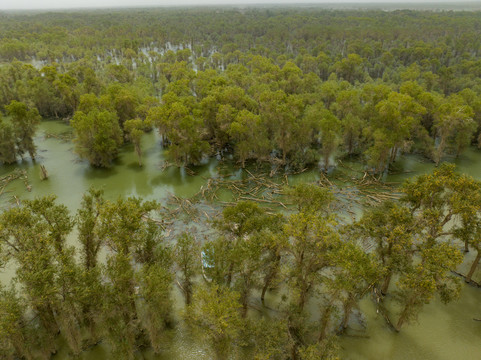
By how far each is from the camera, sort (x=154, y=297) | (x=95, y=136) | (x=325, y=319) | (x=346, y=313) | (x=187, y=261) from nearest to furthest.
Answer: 1. (x=154, y=297)
2. (x=325, y=319)
3. (x=346, y=313)
4. (x=187, y=261)
5. (x=95, y=136)

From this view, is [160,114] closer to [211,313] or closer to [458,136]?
[211,313]

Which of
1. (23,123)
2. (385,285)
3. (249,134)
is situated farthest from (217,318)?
(23,123)

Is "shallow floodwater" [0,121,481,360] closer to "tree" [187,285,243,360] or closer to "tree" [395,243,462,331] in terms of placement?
"tree" [395,243,462,331]

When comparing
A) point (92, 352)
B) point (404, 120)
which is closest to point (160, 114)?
point (92, 352)

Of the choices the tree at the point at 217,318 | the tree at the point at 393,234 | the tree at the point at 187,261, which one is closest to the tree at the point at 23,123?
the tree at the point at 187,261

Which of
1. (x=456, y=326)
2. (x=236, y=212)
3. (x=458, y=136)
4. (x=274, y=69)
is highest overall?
(x=274, y=69)

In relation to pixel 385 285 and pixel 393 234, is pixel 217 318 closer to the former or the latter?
pixel 393 234
